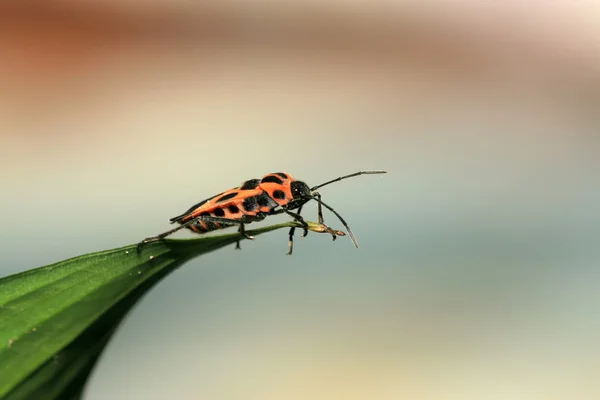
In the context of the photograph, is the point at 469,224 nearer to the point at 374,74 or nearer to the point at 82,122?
the point at 374,74

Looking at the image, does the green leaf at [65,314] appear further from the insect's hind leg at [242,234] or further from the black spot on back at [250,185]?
the black spot on back at [250,185]

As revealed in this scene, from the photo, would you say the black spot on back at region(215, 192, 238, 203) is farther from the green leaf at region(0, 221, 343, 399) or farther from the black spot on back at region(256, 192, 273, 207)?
the green leaf at region(0, 221, 343, 399)

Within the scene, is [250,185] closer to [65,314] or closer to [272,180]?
[272,180]

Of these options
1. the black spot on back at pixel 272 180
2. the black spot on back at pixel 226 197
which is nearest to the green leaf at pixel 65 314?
the black spot on back at pixel 226 197

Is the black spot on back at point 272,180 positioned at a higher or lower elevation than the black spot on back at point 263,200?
higher

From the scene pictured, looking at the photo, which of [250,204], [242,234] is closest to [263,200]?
[250,204]

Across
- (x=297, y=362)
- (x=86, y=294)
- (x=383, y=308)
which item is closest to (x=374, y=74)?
(x=383, y=308)

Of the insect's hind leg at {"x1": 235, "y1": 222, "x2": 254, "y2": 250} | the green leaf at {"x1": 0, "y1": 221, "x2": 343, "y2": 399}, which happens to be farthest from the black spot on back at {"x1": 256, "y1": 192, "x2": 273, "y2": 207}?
the green leaf at {"x1": 0, "y1": 221, "x2": 343, "y2": 399}
